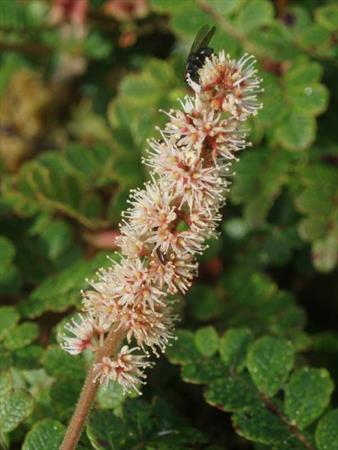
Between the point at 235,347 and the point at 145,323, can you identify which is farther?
the point at 235,347

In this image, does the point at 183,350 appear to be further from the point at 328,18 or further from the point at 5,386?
the point at 328,18

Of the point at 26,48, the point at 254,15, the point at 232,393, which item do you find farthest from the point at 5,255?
the point at 26,48

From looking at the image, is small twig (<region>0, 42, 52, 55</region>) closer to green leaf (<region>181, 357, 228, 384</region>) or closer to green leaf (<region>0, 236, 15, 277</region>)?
green leaf (<region>0, 236, 15, 277</region>)

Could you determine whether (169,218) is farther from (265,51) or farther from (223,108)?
(265,51)

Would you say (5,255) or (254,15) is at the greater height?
(254,15)

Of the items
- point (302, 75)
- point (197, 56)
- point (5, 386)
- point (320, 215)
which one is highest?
point (302, 75)

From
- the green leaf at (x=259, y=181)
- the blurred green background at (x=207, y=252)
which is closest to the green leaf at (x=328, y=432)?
the blurred green background at (x=207, y=252)

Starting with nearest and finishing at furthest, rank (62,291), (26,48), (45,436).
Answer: (45,436) → (62,291) → (26,48)
